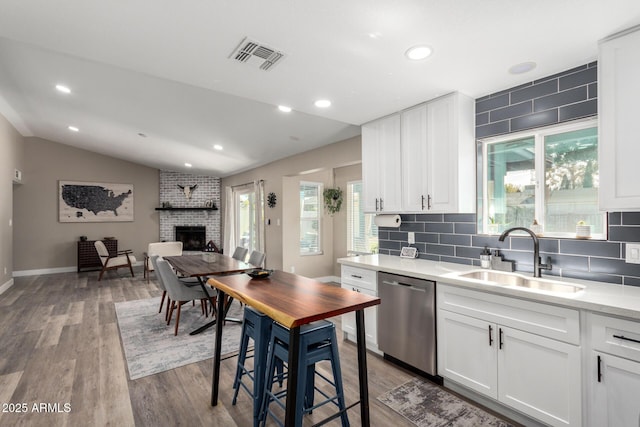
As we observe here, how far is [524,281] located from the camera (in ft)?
7.57

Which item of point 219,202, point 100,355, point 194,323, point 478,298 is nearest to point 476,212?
point 478,298

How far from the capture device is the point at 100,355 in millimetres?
3076

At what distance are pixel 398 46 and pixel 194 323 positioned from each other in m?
3.72

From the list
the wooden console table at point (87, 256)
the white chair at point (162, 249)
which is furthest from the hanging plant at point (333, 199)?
the wooden console table at point (87, 256)

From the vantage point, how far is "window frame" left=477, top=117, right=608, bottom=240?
7.25ft

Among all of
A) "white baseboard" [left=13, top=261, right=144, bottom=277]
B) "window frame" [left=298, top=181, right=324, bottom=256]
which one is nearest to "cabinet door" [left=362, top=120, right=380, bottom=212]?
"window frame" [left=298, top=181, right=324, bottom=256]

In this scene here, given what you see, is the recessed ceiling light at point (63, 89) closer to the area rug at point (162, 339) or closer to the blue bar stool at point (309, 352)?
the area rug at point (162, 339)

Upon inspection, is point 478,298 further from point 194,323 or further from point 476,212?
point 194,323

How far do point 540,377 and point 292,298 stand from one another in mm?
1492

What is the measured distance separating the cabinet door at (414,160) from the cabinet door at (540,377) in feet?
4.25

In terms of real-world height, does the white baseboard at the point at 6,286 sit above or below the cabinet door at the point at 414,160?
below

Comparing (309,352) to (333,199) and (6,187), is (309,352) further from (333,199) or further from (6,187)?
(6,187)

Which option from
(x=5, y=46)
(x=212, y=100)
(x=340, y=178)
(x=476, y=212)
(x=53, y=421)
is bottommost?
(x=53, y=421)

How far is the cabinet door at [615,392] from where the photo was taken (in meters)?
1.53
